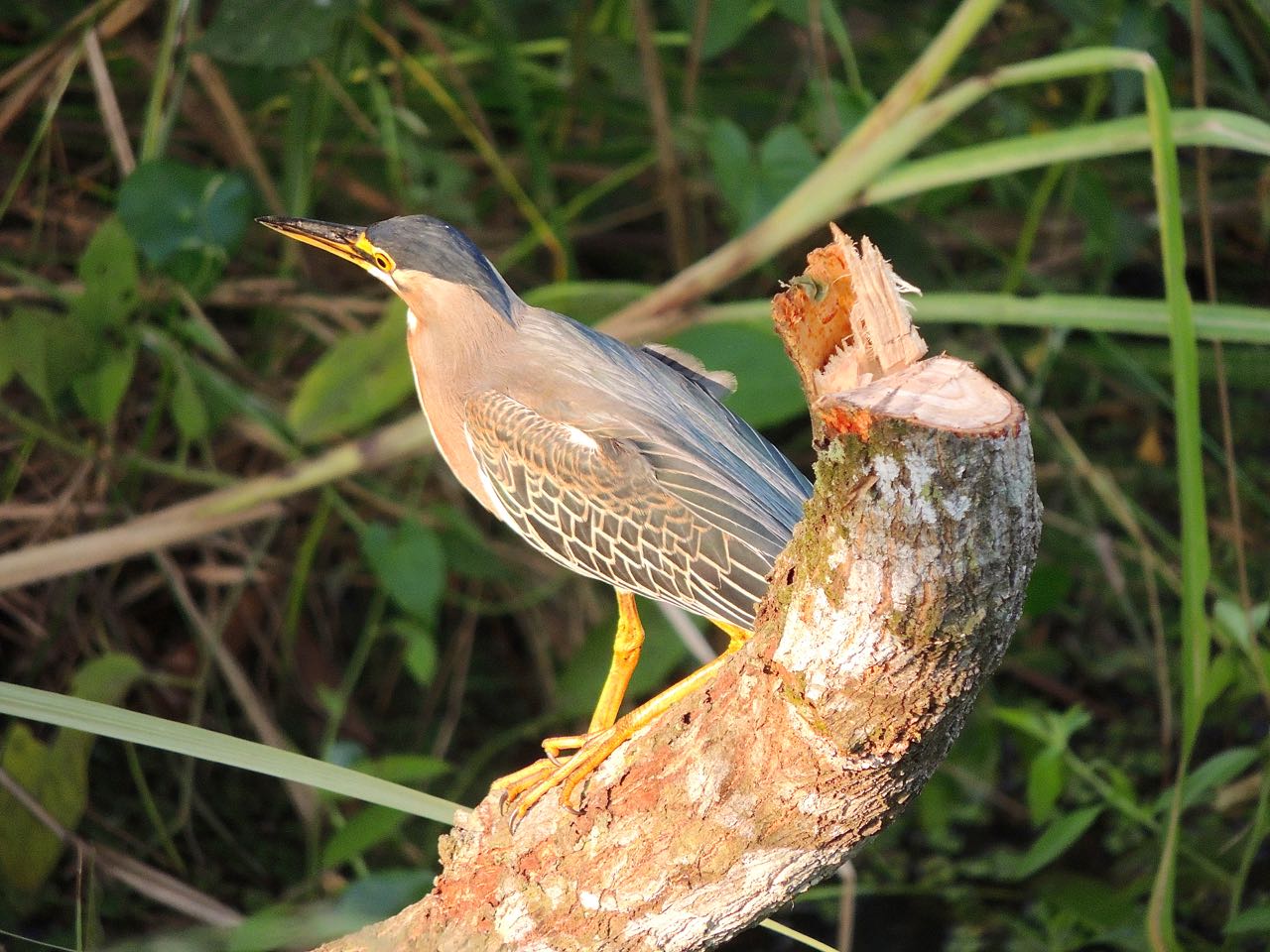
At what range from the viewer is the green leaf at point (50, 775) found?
338 centimetres

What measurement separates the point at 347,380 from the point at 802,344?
199 centimetres

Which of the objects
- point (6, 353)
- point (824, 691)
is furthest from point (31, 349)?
point (824, 691)

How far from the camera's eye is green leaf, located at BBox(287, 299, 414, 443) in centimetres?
336

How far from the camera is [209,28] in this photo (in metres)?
3.45

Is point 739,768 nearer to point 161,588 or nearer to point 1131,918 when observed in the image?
point 1131,918

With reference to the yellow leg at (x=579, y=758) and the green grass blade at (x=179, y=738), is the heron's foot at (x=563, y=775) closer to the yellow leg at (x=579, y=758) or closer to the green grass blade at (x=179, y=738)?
the yellow leg at (x=579, y=758)

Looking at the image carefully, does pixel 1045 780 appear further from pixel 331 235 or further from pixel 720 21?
pixel 720 21

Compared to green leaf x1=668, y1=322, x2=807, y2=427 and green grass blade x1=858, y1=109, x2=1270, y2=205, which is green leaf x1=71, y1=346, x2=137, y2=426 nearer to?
green leaf x1=668, y1=322, x2=807, y2=427

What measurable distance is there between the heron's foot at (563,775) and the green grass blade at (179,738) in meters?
0.26

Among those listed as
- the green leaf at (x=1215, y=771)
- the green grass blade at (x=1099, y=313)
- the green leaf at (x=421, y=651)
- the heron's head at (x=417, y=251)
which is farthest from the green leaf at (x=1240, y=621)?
the green leaf at (x=421, y=651)

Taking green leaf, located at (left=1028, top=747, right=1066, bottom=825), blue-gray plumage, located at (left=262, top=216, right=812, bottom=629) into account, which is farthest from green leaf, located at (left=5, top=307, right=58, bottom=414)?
green leaf, located at (left=1028, top=747, right=1066, bottom=825)

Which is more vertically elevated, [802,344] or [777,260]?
[802,344]

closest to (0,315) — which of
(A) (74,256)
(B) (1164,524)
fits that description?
(A) (74,256)

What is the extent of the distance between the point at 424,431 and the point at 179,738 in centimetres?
161
